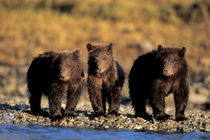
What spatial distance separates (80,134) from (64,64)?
5.63ft

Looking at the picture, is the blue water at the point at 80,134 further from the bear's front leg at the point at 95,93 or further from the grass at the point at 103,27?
the grass at the point at 103,27

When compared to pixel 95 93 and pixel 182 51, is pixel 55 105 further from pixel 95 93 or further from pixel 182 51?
pixel 182 51

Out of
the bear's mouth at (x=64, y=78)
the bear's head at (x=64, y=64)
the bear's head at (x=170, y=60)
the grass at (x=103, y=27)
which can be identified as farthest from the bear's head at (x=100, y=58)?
the grass at (x=103, y=27)

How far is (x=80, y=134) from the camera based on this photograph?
34.7 ft

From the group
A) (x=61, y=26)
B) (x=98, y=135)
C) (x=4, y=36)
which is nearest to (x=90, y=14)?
(x=61, y=26)

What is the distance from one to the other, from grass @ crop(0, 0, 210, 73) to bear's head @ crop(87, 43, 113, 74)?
40.8ft

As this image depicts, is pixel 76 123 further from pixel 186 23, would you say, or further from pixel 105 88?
pixel 186 23

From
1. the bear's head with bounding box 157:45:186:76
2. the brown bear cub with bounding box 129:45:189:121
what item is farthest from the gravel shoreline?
the bear's head with bounding box 157:45:186:76

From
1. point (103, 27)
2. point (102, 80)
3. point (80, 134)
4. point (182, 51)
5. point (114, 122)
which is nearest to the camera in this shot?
point (80, 134)

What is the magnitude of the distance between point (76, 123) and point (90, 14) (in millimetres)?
20729

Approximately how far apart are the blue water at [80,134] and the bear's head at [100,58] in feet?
4.98

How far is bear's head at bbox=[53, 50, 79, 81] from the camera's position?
10961mm

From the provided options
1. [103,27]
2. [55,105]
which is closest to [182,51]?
[55,105]

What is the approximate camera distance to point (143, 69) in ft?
38.9
